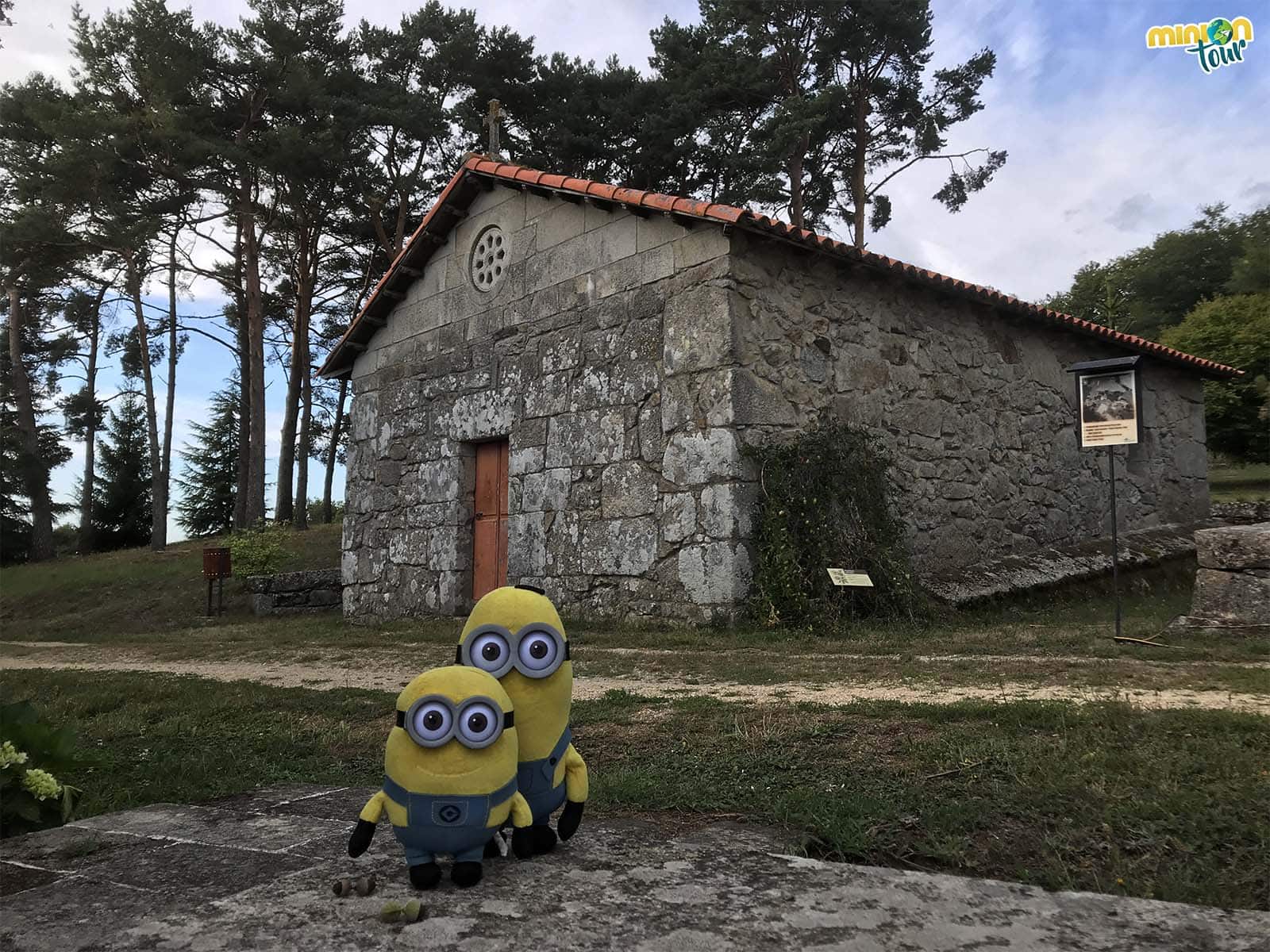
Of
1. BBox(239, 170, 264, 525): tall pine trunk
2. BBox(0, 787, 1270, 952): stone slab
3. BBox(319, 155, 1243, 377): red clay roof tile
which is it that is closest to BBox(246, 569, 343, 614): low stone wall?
BBox(319, 155, 1243, 377): red clay roof tile

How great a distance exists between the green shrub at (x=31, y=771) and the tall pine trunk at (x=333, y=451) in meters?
22.2

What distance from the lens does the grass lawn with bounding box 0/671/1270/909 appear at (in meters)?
2.28

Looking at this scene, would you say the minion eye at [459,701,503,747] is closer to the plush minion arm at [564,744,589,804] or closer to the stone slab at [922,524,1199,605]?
the plush minion arm at [564,744,589,804]

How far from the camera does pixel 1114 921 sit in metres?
1.78

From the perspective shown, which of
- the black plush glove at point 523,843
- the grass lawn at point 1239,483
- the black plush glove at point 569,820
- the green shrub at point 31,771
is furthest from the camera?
the grass lawn at point 1239,483

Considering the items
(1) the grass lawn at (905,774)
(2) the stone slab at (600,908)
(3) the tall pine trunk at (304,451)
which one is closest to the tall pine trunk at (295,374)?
(3) the tall pine trunk at (304,451)

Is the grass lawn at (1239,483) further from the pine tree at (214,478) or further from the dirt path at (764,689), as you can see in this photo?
the pine tree at (214,478)

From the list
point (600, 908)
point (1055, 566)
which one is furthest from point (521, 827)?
point (1055, 566)

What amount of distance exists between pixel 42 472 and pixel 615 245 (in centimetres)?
2207

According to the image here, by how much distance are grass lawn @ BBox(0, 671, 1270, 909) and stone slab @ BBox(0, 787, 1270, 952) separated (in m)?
0.26

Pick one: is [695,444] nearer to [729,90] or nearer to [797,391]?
[797,391]

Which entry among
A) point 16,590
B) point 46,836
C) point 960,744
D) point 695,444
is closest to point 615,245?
point 695,444

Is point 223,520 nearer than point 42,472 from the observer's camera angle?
No

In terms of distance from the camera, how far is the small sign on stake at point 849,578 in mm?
7492
